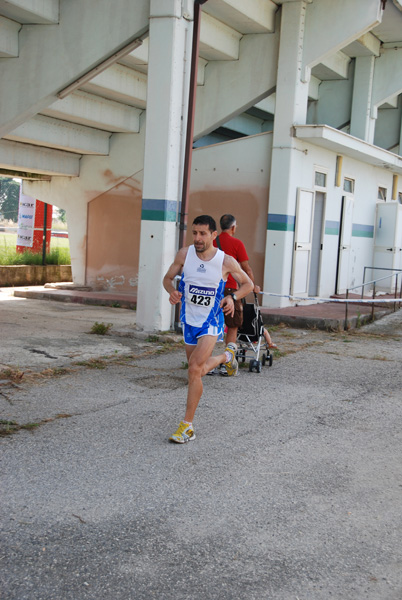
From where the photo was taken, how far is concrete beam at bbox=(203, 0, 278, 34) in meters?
12.9

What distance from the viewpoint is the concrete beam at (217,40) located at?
13.5 metres

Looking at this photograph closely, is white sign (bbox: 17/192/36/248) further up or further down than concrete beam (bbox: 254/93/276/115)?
further down

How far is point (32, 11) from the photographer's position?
1046cm

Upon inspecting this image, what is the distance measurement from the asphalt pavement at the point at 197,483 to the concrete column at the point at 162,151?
6.33 feet

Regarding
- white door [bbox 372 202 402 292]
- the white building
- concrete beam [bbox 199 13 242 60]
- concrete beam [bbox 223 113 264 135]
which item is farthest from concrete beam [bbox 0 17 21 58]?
white door [bbox 372 202 402 292]

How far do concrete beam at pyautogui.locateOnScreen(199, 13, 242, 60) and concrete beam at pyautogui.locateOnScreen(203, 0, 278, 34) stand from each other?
0.40 ft

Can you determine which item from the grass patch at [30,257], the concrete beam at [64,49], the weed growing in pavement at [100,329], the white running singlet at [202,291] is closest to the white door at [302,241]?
the weed growing in pavement at [100,329]

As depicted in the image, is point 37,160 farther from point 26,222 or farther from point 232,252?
point 232,252

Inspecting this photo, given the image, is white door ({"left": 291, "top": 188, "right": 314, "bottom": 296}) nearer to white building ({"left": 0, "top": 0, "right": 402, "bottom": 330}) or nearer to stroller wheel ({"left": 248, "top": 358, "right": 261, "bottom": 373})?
white building ({"left": 0, "top": 0, "right": 402, "bottom": 330})

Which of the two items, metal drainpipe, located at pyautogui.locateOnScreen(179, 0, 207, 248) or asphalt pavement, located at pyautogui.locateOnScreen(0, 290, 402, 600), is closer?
asphalt pavement, located at pyautogui.locateOnScreen(0, 290, 402, 600)

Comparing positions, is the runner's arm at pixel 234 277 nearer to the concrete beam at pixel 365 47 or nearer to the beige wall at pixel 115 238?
the beige wall at pixel 115 238

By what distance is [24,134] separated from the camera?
14.4 metres

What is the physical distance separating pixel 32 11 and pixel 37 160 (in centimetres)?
592

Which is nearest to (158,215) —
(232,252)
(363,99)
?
(232,252)
